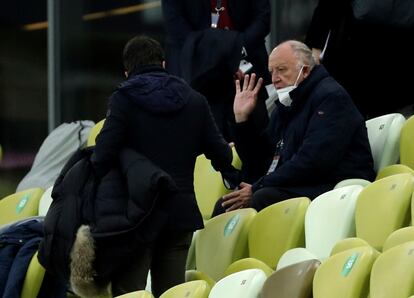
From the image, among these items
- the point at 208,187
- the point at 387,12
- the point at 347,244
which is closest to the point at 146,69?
the point at 347,244

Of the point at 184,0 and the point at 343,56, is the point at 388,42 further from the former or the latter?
the point at 184,0

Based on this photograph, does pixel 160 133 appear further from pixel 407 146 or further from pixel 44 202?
pixel 44 202

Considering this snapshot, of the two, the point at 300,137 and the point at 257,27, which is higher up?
the point at 257,27

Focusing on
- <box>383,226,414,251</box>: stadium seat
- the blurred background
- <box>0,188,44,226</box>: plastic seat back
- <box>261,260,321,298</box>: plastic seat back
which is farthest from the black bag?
the blurred background

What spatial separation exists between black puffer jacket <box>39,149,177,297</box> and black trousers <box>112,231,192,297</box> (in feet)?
0.28

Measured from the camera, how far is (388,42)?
8.24 metres

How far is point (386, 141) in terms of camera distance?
748cm

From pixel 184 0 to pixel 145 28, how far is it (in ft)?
7.20

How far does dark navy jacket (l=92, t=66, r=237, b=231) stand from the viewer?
6.71 metres

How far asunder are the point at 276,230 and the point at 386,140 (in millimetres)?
926

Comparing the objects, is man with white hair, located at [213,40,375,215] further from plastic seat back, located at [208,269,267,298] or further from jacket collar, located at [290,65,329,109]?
plastic seat back, located at [208,269,267,298]

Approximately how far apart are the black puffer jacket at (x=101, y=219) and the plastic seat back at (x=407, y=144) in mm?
1319

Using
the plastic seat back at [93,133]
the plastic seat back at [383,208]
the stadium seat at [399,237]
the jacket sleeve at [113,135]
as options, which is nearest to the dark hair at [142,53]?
the jacket sleeve at [113,135]

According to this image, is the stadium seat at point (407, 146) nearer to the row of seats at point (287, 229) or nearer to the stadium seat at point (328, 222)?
the row of seats at point (287, 229)
